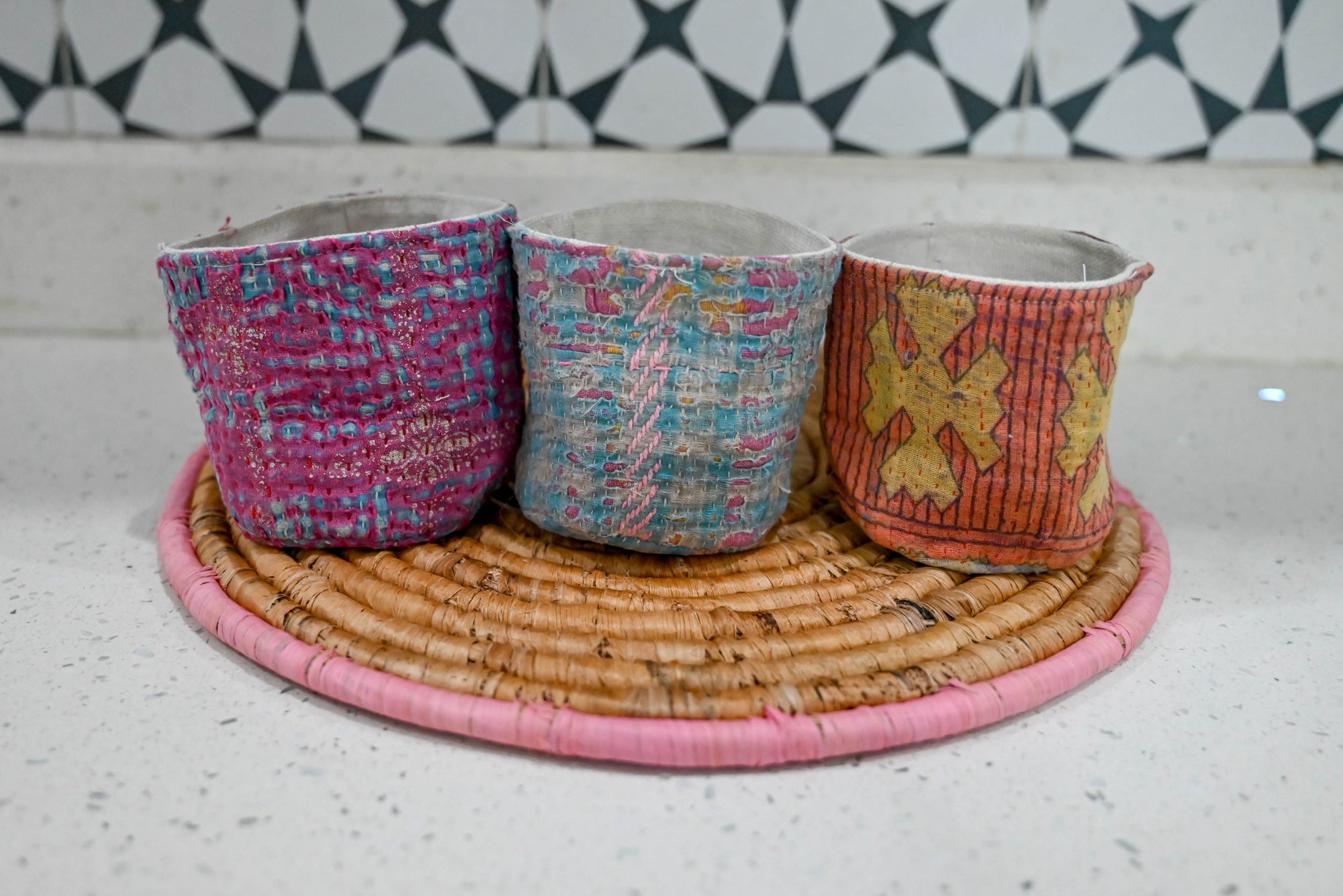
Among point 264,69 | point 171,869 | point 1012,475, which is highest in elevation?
point 264,69

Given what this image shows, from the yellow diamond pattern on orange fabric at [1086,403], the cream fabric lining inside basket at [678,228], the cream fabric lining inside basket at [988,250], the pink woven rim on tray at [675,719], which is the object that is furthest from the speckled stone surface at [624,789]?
the cream fabric lining inside basket at [678,228]

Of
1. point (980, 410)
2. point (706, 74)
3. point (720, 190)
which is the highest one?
point (706, 74)

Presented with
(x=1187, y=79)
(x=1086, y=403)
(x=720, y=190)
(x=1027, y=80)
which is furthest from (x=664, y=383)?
(x=1187, y=79)

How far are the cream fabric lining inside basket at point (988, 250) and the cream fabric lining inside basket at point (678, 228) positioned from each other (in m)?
0.06

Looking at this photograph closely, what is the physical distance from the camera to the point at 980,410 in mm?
633

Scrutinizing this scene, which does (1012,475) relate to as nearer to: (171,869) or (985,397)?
(985,397)

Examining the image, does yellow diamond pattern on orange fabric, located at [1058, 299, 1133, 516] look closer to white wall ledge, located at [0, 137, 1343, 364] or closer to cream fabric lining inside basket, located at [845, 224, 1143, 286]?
cream fabric lining inside basket, located at [845, 224, 1143, 286]

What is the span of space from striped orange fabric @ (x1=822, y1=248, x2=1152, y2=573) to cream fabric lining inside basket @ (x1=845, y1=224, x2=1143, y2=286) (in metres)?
0.09

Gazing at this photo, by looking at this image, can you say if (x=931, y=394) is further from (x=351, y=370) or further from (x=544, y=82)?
(x=544, y=82)

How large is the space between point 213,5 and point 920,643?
0.94 m

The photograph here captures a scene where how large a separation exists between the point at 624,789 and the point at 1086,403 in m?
0.37

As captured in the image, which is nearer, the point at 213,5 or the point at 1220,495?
the point at 1220,495

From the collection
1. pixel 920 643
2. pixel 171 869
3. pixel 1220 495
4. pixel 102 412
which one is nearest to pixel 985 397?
pixel 920 643

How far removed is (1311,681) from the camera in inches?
23.8
